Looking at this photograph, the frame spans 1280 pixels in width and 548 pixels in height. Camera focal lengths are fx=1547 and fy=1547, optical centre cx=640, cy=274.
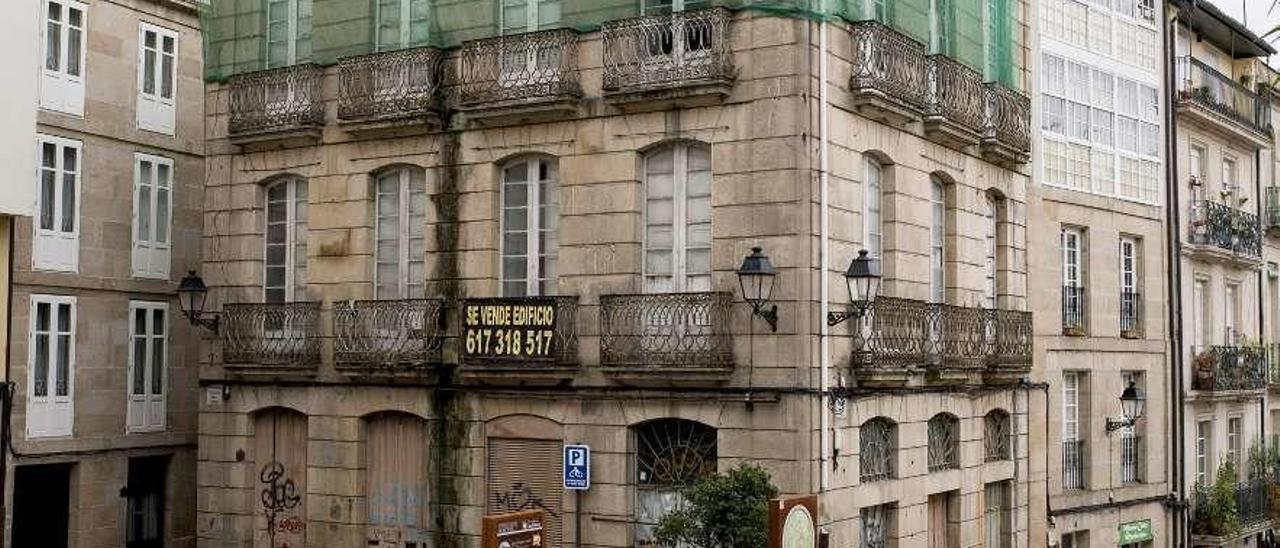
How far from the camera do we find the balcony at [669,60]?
18.0 metres

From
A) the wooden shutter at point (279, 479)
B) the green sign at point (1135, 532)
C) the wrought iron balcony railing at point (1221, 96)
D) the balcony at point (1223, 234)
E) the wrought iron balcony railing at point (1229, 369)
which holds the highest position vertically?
the wrought iron balcony railing at point (1221, 96)

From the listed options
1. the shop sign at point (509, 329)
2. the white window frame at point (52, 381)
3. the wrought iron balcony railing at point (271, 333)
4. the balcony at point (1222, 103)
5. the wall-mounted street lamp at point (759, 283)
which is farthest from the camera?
the balcony at point (1222, 103)

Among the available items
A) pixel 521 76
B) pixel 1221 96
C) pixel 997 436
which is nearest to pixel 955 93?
pixel 997 436

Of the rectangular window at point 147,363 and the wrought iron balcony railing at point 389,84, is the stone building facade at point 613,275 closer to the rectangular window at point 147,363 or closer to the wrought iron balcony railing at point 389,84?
the wrought iron balcony railing at point 389,84

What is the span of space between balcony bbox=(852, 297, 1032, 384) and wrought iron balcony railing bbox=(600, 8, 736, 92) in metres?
3.52

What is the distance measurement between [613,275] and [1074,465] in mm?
10680

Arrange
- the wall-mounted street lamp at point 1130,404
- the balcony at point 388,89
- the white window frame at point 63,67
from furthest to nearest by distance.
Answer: the wall-mounted street lamp at point 1130,404, the white window frame at point 63,67, the balcony at point 388,89

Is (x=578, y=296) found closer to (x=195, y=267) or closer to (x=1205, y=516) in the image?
(x=195, y=267)

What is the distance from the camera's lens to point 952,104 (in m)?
20.9

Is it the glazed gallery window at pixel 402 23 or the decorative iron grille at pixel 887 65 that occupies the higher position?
the glazed gallery window at pixel 402 23

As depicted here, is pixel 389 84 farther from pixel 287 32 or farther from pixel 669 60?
pixel 669 60

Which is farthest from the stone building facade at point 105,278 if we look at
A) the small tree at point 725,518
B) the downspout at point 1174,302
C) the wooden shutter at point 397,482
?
the downspout at point 1174,302

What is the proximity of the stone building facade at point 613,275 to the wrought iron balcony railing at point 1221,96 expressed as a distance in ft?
22.3

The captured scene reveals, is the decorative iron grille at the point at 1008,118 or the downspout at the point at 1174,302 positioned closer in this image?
the decorative iron grille at the point at 1008,118
